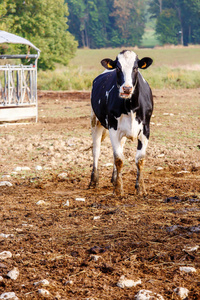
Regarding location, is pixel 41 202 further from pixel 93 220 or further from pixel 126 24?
pixel 126 24

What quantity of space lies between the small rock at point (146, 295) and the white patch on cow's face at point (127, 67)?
331 centimetres

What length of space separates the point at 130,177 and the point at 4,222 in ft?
10.4

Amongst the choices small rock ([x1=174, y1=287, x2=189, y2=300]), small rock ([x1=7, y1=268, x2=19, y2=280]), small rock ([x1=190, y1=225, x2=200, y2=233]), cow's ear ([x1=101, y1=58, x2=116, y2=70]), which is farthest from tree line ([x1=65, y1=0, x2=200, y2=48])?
small rock ([x1=174, y1=287, x2=189, y2=300])

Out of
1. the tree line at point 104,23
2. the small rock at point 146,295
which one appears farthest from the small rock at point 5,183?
the tree line at point 104,23

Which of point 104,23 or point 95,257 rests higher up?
point 104,23

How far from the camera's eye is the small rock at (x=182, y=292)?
13.1 ft

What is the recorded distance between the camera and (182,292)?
4.02 metres

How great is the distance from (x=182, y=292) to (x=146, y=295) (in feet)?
0.97

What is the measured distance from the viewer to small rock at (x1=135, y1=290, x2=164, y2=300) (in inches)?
154

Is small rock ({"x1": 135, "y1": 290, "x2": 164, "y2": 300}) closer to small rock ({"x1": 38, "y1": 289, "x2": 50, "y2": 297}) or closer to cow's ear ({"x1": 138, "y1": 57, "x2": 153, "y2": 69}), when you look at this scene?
small rock ({"x1": 38, "y1": 289, "x2": 50, "y2": 297})

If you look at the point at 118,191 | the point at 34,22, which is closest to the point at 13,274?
the point at 118,191

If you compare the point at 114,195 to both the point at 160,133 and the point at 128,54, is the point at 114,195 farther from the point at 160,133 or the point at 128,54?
the point at 160,133

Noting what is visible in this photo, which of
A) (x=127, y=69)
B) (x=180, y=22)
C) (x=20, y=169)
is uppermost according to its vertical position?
(x=180, y=22)

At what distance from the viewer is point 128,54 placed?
23.7ft
